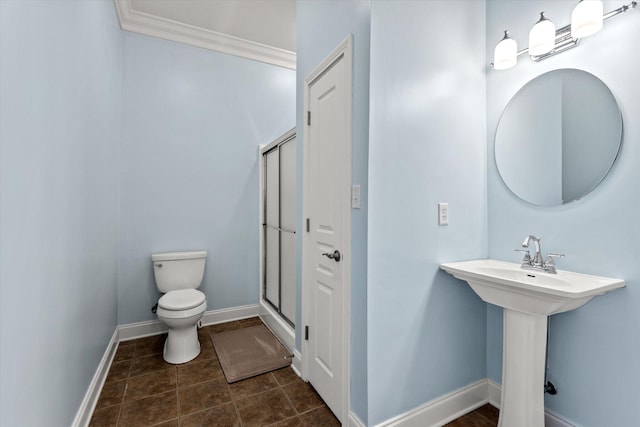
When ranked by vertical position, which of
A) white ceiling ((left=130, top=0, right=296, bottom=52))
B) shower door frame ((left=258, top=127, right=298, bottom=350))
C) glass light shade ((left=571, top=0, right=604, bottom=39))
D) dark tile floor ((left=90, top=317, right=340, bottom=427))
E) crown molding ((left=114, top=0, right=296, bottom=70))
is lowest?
dark tile floor ((left=90, top=317, right=340, bottom=427))

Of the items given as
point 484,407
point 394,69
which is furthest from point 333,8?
point 484,407

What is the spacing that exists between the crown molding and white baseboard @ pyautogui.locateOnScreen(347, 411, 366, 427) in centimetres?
327

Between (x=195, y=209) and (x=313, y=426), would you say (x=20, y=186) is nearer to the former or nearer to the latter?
(x=313, y=426)

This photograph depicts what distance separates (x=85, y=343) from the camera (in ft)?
5.35

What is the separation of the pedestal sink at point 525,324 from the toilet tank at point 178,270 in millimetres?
2294

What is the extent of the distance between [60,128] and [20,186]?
459 millimetres

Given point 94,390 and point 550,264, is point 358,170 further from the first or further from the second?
point 94,390

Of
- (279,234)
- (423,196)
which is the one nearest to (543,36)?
(423,196)

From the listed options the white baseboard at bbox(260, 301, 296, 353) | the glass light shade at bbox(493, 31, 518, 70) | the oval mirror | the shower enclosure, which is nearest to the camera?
the oval mirror

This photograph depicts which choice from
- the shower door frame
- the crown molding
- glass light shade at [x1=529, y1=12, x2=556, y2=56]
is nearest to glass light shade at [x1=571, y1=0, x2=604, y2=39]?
glass light shade at [x1=529, y1=12, x2=556, y2=56]

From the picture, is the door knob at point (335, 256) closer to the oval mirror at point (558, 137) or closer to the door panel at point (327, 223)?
the door panel at point (327, 223)

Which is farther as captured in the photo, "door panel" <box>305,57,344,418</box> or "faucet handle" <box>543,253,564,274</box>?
"door panel" <box>305,57,344,418</box>

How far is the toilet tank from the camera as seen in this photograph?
2640 mm

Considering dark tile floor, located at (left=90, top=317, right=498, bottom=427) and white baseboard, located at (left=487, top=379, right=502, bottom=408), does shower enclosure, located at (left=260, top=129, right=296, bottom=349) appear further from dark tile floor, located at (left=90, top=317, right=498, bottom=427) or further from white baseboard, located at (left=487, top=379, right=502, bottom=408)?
white baseboard, located at (left=487, top=379, right=502, bottom=408)
